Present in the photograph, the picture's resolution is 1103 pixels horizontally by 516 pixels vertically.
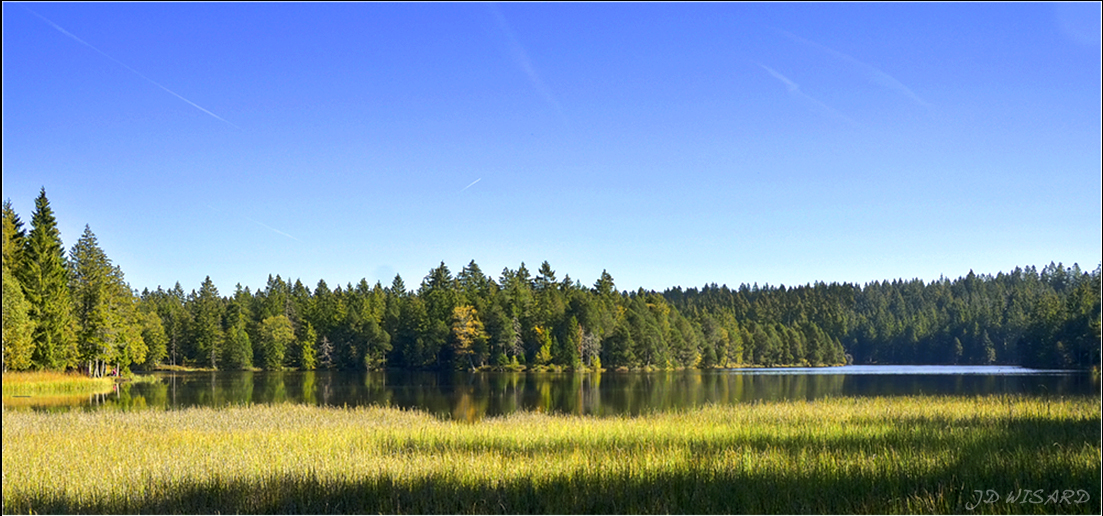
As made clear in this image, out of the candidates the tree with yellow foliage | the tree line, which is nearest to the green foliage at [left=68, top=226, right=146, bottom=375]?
the tree line

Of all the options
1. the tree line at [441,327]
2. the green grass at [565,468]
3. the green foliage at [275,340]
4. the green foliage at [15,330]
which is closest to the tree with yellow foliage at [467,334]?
the tree line at [441,327]

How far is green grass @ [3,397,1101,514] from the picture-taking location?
42.1ft

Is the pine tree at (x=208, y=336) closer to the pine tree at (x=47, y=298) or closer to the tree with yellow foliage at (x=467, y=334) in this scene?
the tree with yellow foliage at (x=467, y=334)

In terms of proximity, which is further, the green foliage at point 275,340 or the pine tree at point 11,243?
the green foliage at point 275,340

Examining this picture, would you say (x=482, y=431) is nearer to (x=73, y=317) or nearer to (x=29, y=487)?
A: (x=29, y=487)

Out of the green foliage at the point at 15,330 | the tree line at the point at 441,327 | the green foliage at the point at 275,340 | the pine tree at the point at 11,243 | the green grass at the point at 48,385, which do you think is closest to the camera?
the green foliage at the point at 15,330

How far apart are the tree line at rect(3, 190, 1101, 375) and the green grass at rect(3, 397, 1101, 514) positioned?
4841cm

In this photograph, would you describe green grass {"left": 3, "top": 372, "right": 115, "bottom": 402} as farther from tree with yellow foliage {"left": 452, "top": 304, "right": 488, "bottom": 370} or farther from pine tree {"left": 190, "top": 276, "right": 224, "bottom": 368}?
pine tree {"left": 190, "top": 276, "right": 224, "bottom": 368}

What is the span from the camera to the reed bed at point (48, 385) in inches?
2034

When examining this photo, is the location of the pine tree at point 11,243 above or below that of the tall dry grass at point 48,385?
above

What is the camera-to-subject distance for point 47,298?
2416 inches

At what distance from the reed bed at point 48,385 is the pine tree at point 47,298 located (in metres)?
1.73

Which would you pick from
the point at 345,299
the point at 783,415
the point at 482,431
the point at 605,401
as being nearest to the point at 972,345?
the point at 345,299

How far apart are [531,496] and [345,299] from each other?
5262 inches
